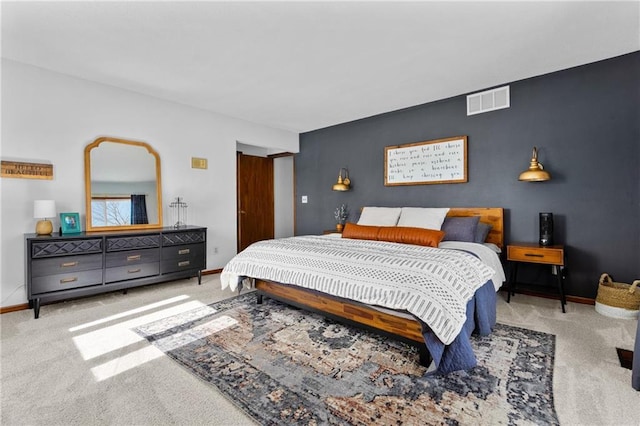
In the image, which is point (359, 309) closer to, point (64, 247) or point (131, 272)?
point (131, 272)

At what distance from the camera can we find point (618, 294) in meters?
2.76

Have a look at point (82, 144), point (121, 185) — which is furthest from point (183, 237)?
point (82, 144)

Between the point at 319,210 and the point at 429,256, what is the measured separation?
3.41 meters

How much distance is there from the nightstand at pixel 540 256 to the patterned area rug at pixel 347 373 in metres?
0.87

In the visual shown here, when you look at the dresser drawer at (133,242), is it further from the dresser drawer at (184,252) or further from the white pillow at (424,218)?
the white pillow at (424,218)

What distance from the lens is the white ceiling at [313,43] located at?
227 centimetres

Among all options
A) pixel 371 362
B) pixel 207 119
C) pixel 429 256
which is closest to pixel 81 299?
pixel 207 119

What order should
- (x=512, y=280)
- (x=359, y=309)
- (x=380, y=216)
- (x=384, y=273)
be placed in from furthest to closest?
(x=380, y=216) < (x=512, y=280) < (x=359, y=309) < (x=384, y=273)

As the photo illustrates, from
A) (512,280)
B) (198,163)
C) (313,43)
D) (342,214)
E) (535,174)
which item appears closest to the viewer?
(313,43)

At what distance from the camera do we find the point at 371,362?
204cm

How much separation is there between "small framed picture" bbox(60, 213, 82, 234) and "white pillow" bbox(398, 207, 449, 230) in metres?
3.70

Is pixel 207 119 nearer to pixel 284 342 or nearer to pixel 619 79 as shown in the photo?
pixel 284 342

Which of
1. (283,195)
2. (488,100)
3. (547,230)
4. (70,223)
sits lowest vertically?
(547,230)

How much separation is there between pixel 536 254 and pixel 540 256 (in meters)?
0.04
